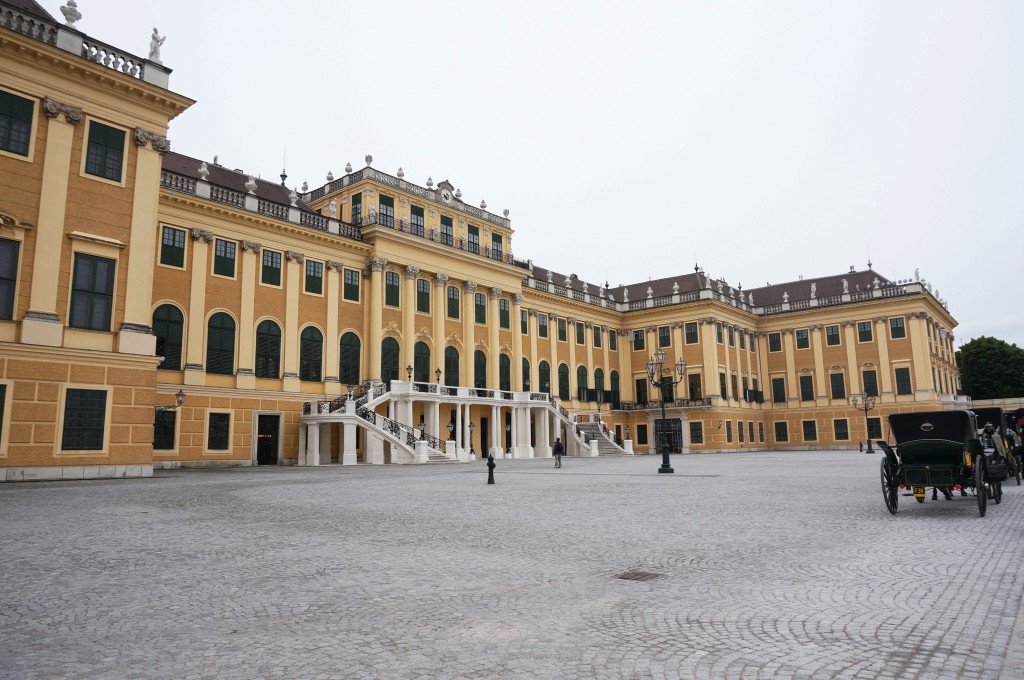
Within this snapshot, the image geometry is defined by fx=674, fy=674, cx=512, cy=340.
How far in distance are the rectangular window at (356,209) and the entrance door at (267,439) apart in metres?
13.1

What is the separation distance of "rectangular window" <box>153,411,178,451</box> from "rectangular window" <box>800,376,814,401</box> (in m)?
52.7

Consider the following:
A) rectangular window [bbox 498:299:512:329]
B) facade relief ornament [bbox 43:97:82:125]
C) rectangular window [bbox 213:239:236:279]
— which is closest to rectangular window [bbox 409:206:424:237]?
rectangular window [bbox 498:299:512:329]

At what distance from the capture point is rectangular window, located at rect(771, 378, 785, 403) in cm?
6350

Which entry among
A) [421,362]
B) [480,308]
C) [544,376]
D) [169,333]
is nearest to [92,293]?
[169,333]

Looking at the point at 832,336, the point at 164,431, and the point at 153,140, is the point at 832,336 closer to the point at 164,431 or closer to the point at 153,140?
the point at 164,431

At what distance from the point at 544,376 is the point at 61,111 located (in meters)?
→ 36.7

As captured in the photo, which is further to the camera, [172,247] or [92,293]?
[172,247]

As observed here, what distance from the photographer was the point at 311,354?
1448 inches

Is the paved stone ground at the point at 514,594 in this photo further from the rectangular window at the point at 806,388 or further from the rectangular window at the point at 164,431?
the rectangular window at the point at 806,388

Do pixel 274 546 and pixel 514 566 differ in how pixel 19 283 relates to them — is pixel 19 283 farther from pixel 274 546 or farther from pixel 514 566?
pixel 514 566

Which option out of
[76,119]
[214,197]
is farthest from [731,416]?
[76,119]

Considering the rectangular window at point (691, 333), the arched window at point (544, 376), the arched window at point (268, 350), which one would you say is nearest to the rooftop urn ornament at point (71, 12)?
the arched window at point (268, 350)

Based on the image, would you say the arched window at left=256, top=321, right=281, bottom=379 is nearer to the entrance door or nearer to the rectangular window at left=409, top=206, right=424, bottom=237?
the entrance door

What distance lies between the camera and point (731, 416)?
191ft
